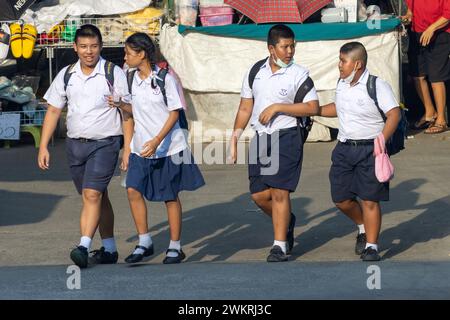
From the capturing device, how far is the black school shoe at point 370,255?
764 centimetres

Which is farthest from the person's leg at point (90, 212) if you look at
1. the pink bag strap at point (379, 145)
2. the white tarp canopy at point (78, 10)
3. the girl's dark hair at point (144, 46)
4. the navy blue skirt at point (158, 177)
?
the white tarp canopy at point (78, 10)

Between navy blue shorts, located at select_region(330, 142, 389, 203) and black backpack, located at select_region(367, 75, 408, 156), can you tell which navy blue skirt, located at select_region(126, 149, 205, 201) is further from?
black backpack, located at select_region(367, 75, 408, 156)

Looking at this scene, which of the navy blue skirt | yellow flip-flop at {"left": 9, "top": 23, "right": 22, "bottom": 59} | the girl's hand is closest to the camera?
the girl's hand

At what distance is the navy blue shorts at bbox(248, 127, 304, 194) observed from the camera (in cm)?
770

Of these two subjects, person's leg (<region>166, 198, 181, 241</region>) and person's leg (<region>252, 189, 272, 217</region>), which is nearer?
person's leg (<region>166, 198, 181, 241</region>)

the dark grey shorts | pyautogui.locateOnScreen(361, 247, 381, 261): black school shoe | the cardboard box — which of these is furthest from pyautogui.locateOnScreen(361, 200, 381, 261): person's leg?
the dark grey shorts

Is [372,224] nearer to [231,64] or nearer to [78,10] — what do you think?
[231,64]

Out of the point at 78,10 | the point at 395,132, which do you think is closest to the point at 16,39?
the point at 78,10

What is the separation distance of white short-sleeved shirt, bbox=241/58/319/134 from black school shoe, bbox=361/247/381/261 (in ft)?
3.36

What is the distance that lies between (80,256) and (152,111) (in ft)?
3.72

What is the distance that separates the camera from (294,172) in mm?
7723
